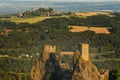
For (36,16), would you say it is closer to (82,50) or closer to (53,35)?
(53,35)

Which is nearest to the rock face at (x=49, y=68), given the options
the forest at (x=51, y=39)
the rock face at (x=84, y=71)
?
the rock face at (x=84, y=71)

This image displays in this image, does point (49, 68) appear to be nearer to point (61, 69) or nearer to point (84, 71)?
point (61, 69)

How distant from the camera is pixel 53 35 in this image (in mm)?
95562

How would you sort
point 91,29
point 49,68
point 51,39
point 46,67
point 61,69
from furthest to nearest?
point 91,29
point 51,39
point 46,67
point 49,68
point 61,69

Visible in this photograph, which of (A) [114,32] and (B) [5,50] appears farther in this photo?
(A) [114,32]

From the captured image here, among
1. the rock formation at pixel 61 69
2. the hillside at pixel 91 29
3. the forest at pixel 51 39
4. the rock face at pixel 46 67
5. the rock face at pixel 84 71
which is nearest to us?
the rock face at pixel 84 71

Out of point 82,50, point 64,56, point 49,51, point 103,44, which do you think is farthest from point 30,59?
point 82,50

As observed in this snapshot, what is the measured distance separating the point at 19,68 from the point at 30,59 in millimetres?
6063

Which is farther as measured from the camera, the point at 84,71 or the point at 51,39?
the point at 51,39

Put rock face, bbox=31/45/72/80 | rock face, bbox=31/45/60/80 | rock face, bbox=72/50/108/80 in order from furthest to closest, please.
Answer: rock face, bbox=31/45/60/80, rock face, bbox=31/45/72/80, rock face, bbox=72/50/108/80

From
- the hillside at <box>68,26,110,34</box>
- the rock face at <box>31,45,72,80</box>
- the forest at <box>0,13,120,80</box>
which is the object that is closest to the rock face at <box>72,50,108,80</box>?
the rock face at <box>31,45,72,80</box>

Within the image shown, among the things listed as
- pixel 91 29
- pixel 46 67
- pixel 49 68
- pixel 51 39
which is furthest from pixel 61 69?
pixel 91 29

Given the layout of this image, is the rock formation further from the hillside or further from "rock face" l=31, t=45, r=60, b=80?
the hillside

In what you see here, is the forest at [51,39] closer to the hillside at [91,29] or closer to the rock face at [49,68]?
the hillside at [91,29]
